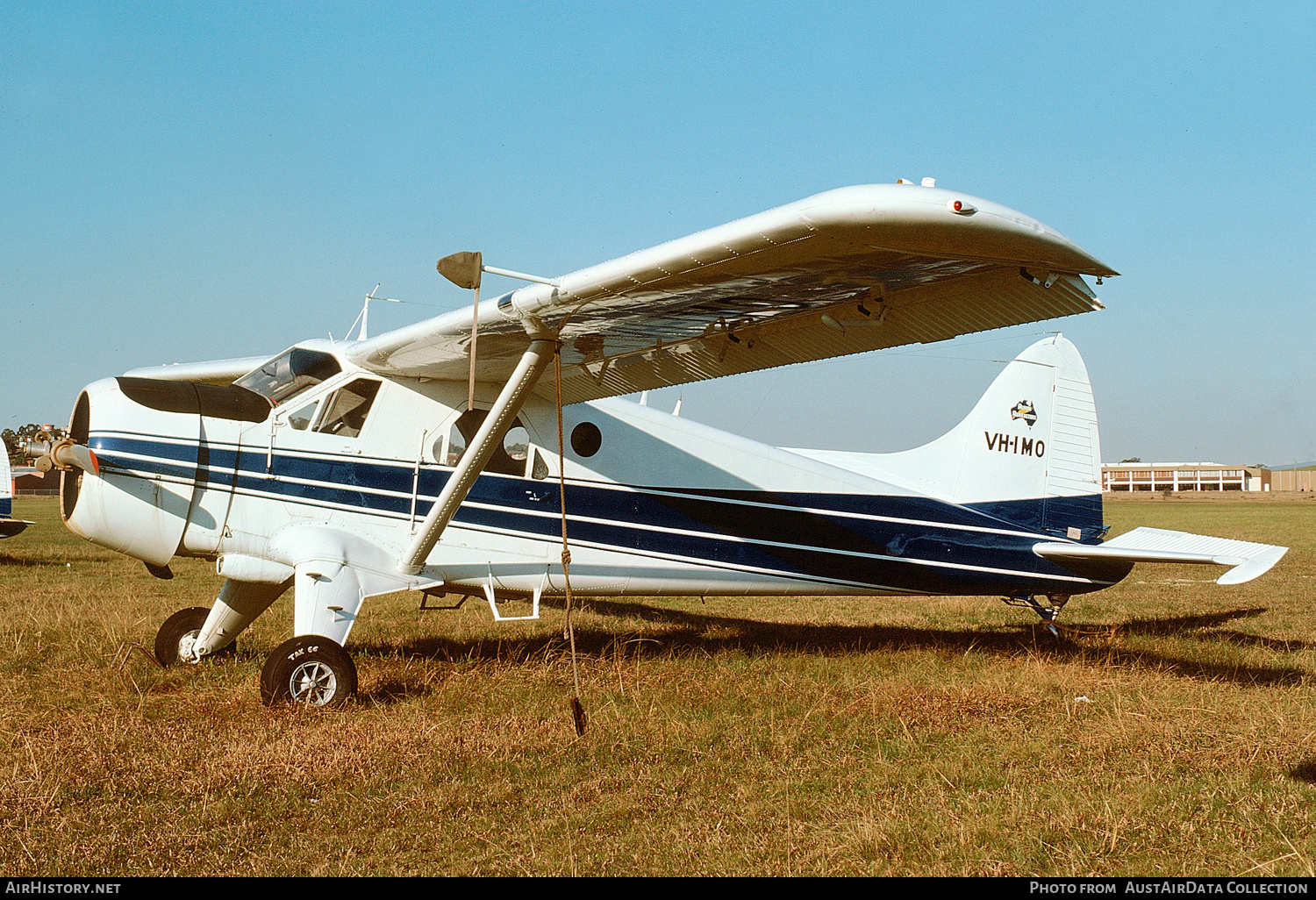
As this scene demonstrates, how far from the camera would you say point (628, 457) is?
754 cm

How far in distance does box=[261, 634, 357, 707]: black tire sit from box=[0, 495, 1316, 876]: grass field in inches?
5.9

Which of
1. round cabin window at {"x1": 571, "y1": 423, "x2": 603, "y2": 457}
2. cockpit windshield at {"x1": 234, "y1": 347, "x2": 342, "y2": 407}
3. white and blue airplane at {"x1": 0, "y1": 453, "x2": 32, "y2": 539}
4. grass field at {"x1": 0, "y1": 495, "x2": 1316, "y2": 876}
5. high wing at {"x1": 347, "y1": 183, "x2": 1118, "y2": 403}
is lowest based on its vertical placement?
grass field at {"x1": 0, "y1": 495, "x2": 1316, "y2": 876}

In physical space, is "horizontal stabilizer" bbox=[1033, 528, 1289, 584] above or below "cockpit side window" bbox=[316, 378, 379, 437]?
below

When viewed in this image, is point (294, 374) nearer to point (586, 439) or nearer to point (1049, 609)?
point (586, 439)

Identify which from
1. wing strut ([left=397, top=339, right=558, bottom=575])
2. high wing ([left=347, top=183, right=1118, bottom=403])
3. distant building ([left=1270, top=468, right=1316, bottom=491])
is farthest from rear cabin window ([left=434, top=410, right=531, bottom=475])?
distant building ([left=1270, top=468, right=1316, bottom=491])

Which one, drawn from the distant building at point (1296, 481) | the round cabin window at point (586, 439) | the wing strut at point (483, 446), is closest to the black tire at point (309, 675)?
the wing strut at point (483, 446)

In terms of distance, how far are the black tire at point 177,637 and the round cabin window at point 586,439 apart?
3.24 metres

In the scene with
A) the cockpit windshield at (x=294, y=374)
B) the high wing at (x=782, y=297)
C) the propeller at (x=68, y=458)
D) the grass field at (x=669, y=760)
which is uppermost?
the high wing at (x=782, y=297)

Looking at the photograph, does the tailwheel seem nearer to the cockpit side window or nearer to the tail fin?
the tail fin

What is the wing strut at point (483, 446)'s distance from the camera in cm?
567

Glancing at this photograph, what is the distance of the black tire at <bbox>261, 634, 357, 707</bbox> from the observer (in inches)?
218

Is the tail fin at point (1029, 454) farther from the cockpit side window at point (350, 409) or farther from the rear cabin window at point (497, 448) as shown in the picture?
the cockpit side window at point (350, 409)

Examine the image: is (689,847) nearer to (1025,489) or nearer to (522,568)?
(522,568)

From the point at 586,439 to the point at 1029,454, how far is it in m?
4.31
